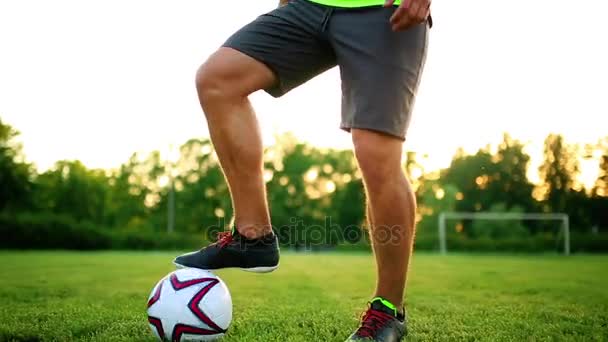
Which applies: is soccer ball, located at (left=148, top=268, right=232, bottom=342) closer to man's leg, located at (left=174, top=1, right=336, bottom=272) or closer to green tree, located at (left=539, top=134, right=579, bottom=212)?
man's leg, located at (left=174, top=1, right=336, bottom=272)

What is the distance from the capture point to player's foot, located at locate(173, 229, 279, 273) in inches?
94.3

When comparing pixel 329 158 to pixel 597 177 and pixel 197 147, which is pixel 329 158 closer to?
pixel 197 147

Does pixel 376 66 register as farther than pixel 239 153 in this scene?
No

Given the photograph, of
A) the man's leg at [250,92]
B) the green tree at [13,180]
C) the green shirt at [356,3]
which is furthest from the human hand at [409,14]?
the green tree at [13,180]

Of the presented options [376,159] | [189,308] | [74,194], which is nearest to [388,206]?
[376,159]

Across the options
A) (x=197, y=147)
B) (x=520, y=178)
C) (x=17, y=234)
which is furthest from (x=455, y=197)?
(x=17, y=234)

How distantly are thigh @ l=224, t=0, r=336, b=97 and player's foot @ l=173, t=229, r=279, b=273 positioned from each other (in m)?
0.70

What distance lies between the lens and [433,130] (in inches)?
1361

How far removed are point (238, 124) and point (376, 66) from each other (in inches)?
23.4

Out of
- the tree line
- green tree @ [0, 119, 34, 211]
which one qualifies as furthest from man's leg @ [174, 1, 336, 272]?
the tree line

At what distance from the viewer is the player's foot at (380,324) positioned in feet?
7.47

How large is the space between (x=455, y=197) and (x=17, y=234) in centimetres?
3397

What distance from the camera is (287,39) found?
2309 mm

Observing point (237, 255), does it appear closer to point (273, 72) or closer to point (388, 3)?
point (273, 72)
